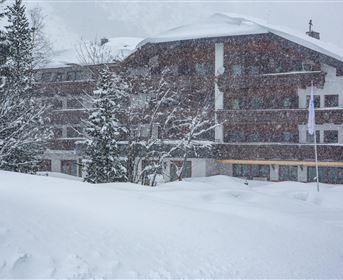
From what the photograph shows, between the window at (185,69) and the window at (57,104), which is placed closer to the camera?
the window at (185,69)

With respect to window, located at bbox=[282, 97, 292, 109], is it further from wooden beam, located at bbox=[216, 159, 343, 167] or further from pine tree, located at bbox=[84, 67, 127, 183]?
pine tree, located at bbox=[84, 67, 127, 183]

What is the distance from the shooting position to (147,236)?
8.16 m

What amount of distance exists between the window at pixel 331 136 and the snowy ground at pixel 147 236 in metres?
17.0

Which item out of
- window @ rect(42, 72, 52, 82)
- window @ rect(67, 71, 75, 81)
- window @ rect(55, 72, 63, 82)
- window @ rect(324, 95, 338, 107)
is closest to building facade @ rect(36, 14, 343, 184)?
window @ rect(324, 95, 338, 107)

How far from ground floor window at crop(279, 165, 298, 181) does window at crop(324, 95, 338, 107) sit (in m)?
4.40

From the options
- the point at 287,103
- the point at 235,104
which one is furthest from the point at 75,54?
the point at 287,103

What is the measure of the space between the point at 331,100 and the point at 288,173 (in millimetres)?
5235

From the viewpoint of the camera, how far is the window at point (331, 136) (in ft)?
94.0

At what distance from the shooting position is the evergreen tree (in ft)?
70.6

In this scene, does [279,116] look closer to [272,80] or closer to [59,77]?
[272,80]

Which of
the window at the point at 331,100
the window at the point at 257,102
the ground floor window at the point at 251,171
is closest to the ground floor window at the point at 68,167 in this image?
the ground floor window at the point at 251,171

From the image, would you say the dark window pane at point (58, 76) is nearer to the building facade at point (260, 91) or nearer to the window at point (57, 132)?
the window at point (57, 132)

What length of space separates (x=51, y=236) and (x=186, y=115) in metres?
22.3

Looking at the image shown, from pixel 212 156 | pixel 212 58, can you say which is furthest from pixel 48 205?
pixel 212 58
